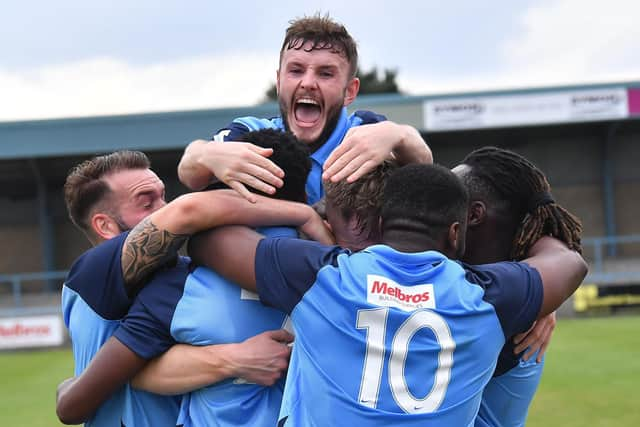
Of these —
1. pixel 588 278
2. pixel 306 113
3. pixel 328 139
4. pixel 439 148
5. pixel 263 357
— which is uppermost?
pixel 306 113

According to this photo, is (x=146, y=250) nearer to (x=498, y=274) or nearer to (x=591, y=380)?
(x=498, y=274)

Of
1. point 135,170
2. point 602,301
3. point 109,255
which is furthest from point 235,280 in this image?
point 602,301

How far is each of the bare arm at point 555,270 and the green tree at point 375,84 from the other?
60415 millimetres

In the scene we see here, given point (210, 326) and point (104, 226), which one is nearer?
point (210, 326)

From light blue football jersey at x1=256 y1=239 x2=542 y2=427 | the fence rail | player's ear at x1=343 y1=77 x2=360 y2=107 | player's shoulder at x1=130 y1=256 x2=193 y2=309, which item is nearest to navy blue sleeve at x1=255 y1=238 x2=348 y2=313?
light blue football jersey at x1=256 y1=239 x2=542 y2=427

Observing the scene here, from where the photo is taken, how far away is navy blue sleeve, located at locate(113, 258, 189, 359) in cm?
296

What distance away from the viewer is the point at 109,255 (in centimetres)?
303

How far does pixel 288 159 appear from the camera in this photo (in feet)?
9.55

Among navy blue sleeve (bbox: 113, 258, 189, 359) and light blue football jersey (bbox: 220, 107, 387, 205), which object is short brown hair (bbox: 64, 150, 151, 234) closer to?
light blue football jersey (bbox: 220, 107, 387, 205)

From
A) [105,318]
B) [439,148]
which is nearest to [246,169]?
[105,318]

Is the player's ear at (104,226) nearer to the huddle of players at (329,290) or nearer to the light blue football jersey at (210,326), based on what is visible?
the huddle of players at (329,290)

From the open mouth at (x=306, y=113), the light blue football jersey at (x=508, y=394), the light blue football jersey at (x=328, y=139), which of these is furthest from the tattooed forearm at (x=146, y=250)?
the light blue football jersey at (x=508, y=394)

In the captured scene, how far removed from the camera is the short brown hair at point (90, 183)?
3.59m

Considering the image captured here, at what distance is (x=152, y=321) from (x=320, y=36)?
1.70 metres
